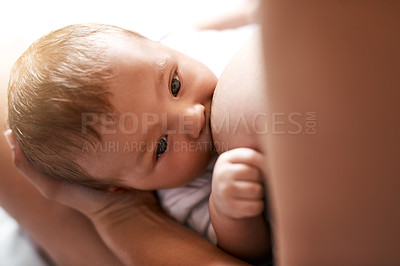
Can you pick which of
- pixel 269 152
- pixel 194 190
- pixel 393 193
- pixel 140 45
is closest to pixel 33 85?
pixel 140 45

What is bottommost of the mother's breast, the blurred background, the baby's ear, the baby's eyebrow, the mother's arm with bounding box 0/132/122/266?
the mother's arm with bounding box 0/132/122/266

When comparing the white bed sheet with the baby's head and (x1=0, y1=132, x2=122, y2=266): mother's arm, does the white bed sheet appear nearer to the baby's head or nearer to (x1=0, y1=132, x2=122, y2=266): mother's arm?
(x1=0, y1=132, x2=122, y2=266): mother's arm

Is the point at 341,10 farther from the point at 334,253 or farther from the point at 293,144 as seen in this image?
the point at 334,253

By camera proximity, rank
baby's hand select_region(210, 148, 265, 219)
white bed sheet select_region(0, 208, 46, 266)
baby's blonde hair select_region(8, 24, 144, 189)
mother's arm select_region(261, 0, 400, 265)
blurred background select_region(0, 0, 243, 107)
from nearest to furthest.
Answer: mother's arm select_region(261, 0, 400, 265) → baby's hand select_region(210, 148, 265, 219) → baby's blonde hair select_region(8, 24, 144, 189) → white bed sheet select_region(0, 208, 46, 266) → blurred background select_region(0, 0, 243, 107)

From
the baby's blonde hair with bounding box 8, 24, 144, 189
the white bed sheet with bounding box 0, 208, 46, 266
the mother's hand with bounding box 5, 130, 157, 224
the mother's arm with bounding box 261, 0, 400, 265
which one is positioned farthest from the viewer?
the white bed sheet with bounding box 0, 208, 46, 266

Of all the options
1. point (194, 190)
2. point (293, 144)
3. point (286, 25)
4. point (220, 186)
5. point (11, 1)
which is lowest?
point (194, 190)

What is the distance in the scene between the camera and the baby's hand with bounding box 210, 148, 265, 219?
0.56 metres

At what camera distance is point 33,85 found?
0.74 m

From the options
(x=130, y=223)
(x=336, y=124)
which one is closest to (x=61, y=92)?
(x=130, y=223)

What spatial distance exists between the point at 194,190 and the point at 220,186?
0.32 meters

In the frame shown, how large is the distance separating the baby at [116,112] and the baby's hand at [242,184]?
0.30 ft

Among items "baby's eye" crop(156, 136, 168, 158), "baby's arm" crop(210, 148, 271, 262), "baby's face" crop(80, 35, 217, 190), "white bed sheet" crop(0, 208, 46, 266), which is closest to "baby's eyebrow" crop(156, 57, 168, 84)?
"baby's face" crop(80, 35, 217, 190)

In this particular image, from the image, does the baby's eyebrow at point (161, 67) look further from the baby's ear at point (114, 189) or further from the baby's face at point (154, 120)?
the baby's ear at point (114, 189)

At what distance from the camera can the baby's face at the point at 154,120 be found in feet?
2.35
